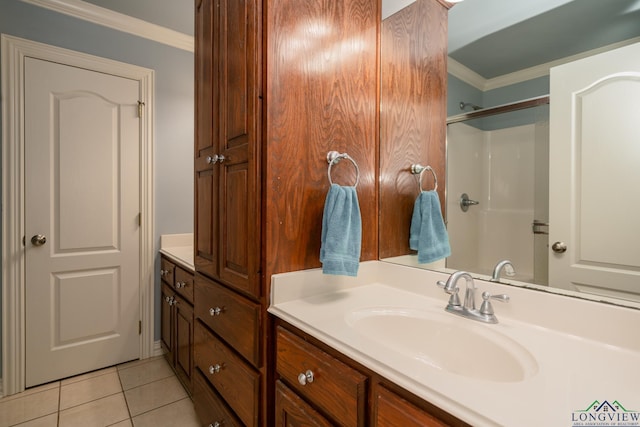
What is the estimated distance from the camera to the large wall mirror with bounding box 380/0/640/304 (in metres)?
0.78

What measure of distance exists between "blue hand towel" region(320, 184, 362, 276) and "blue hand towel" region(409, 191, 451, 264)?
0.33 meters

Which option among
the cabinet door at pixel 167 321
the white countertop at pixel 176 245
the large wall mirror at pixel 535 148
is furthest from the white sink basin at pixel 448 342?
the cabinet door at pixel 167 321

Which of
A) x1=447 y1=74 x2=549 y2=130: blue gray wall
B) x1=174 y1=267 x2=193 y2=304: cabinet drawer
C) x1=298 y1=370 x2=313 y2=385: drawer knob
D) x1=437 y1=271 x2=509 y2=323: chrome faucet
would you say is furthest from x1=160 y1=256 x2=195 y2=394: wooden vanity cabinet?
x1=447 y1=74 x2=549 y2=130: blue gray wall

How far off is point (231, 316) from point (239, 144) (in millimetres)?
660

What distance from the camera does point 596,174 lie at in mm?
810

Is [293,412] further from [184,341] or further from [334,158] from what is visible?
[184,341]

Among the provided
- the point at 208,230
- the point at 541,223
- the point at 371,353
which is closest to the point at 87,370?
the point at 208,230

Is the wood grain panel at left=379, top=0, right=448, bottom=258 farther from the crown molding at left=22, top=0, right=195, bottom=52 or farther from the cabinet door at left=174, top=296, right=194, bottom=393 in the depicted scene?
the crown molding at left=22, top=0, right=195, bottom=52

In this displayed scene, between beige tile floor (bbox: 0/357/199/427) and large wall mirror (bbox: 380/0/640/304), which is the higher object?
large wall mirror (bbox: 380/0/640/304)

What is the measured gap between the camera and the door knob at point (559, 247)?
872 mm

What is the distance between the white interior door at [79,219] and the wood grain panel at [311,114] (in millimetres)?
1681

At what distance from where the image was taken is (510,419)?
0.45 meters

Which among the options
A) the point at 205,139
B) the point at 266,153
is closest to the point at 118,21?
the point at 205,139

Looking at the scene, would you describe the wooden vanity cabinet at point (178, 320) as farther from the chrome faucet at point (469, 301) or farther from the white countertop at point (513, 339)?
the chrome faucet at point (469, 301)
